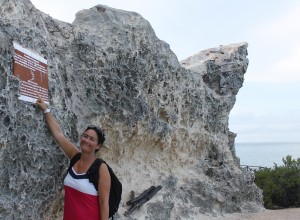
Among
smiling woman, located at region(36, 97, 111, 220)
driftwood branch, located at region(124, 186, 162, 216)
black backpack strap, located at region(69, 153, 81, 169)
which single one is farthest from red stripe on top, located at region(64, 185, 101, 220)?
driftwood branch, located at region(124, 186, 162, 216)

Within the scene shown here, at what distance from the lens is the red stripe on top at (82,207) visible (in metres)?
3.74

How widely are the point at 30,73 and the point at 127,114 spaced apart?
2.14 m

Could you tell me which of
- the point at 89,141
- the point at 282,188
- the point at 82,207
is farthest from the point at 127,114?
the point at 282,188

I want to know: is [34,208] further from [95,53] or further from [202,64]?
[202,64]

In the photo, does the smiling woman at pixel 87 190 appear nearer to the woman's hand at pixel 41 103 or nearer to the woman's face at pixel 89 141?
the woman's face at pixel 89 141

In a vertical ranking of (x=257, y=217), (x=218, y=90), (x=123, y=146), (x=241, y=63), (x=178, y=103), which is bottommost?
(x=257, y=217)

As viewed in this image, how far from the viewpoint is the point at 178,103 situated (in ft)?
25.3

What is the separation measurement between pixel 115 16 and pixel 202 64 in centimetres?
330

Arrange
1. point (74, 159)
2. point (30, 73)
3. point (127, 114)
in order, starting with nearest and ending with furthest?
point (74, 159), point (30, 73), point (127, 114)

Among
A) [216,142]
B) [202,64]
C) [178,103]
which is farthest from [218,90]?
[178,103]

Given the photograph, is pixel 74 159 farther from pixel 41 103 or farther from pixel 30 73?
pixel 30 73

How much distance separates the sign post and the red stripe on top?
1.18m

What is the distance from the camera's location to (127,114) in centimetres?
627

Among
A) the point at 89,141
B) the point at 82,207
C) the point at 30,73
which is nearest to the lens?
the point at 82,207
